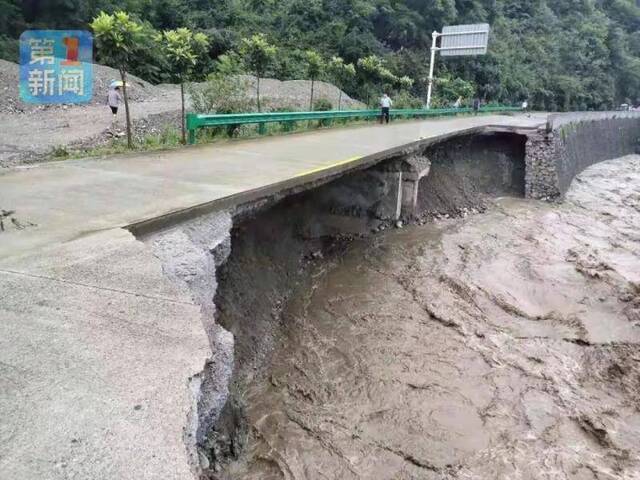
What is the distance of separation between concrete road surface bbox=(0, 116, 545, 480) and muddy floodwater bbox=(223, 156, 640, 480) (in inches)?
74.4

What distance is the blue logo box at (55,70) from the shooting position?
57.4 ft

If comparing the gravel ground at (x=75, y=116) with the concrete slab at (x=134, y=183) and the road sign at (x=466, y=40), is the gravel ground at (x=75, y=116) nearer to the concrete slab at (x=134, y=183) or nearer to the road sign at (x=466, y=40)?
the concrete slab at (x=134, y=183)

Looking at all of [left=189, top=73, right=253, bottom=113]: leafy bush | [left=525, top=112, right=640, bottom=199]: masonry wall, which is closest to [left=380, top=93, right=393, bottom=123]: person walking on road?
[left=525, top=112, right=640, bottom=199]: masonry wall

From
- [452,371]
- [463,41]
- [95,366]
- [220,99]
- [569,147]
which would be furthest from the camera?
[463,41]

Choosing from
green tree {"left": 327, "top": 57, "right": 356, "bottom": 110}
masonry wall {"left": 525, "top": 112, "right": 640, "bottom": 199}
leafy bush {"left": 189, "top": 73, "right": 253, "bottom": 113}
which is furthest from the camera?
green tree {"left": 327, "top": 57, "right": 356, "bottom": 110}

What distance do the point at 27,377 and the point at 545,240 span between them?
1314 cm

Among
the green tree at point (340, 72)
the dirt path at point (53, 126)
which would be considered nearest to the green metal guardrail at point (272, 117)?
the green tree at point (340, 72)

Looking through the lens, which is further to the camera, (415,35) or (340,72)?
(415,35)

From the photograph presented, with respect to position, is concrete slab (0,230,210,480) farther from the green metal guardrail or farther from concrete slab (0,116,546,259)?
the green metal guardrail

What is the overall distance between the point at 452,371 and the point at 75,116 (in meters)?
14.6

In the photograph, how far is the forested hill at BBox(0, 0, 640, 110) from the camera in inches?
1061

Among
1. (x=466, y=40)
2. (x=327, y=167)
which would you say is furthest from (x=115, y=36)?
(x=466, y=40)

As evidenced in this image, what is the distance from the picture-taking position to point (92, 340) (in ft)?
10.1

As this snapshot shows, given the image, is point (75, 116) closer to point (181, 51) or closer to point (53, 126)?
point (53, 126)
